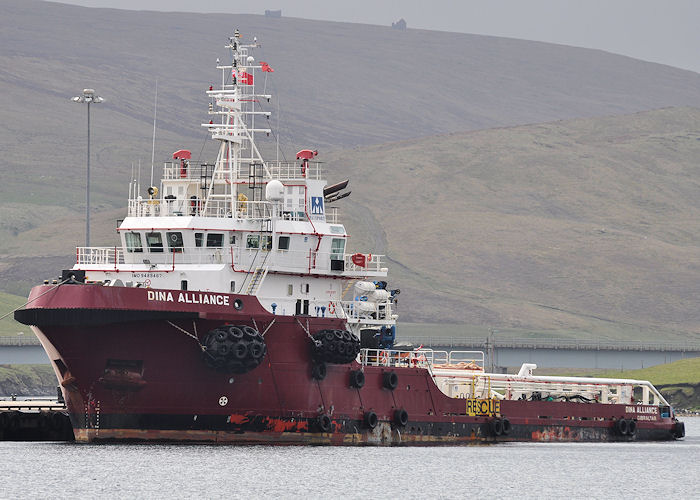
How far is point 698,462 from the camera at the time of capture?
54.4m

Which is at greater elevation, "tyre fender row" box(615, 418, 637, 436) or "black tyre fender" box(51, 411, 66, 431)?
"black tyre fender" box(51, 411, 66, 431)

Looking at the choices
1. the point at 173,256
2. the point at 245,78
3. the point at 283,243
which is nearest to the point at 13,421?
the point at 173,256

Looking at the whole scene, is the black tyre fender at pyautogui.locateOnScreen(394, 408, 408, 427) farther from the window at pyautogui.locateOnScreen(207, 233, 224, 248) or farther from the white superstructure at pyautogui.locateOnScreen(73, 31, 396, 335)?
the window at pyautogui.locateOnScreen(207, 233, 224, 248)

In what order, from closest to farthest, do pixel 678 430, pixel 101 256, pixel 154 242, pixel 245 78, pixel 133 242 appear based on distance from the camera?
1. pixel 154 242
2. pixel 133 242
3. pixel 101 256
4. pixel 245 78
5. pixel 678 430

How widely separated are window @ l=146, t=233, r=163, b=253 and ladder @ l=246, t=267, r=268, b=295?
345 centimetres

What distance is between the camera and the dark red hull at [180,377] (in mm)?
45688

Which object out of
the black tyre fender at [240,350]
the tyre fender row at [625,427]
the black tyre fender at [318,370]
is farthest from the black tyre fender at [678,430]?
the black tyre fender at [240,350]

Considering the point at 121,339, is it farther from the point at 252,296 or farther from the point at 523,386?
the point at 523,386

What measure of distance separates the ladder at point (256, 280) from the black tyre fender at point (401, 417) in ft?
24.8

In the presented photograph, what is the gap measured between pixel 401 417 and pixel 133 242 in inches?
464

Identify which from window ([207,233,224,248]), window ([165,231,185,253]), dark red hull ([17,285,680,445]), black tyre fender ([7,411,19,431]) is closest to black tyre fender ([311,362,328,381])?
dark red hull ([17,285,680,445])

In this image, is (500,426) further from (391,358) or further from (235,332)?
(235,332)

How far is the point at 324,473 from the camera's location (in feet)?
142

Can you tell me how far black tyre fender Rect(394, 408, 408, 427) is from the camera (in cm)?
5297
